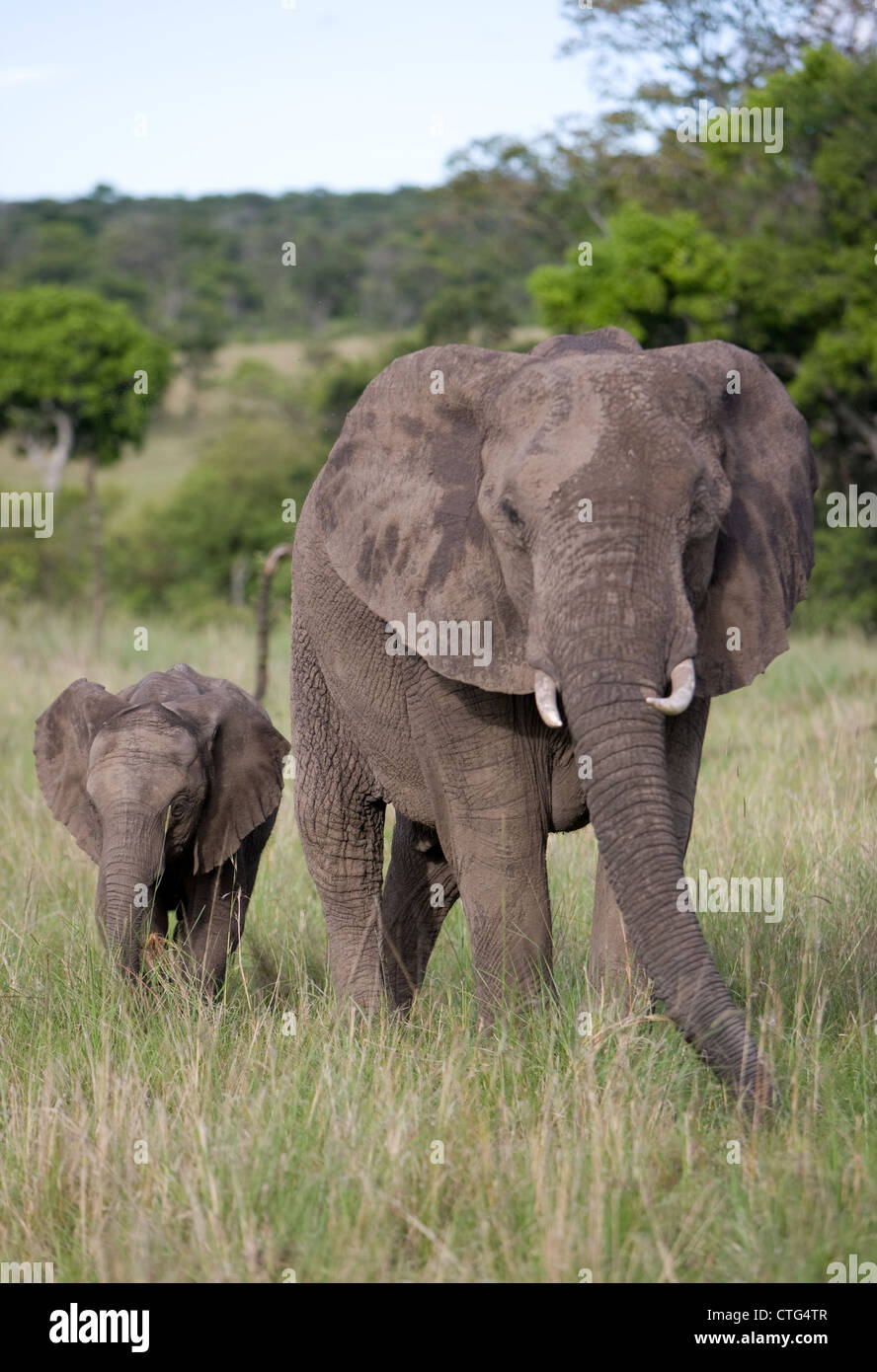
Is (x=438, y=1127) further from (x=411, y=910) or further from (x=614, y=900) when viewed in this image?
(x=411, y=910)

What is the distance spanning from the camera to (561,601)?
399 centimetres

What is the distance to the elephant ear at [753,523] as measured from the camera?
14.7 feet

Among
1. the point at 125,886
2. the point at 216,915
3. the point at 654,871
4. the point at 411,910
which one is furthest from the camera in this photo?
the point at 216,915

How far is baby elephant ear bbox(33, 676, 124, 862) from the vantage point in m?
6.72

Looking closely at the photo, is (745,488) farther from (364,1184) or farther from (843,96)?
(843,96)

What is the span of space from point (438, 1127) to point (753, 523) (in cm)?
174

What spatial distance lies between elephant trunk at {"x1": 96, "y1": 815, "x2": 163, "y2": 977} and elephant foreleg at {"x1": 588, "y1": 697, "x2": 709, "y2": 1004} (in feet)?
5.99

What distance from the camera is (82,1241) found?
382 centimetres

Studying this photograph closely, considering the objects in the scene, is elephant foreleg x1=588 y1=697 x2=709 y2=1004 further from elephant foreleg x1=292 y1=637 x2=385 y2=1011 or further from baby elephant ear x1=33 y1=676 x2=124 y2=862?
baby elephant ear x1=33 y1=676 x2=124 y2=862

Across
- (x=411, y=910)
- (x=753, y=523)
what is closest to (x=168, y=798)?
(x=411, y=910)

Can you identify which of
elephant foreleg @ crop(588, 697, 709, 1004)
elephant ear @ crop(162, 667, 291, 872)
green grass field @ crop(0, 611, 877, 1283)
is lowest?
green grass field @ crop(0, 611, 877, 1283)

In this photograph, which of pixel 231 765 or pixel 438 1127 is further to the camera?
pixel 231 765

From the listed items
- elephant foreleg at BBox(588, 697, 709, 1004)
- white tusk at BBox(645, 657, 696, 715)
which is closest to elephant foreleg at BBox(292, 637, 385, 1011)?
elephant foreleg at BBox(588, 697, 709, 1004)

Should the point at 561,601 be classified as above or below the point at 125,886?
above
